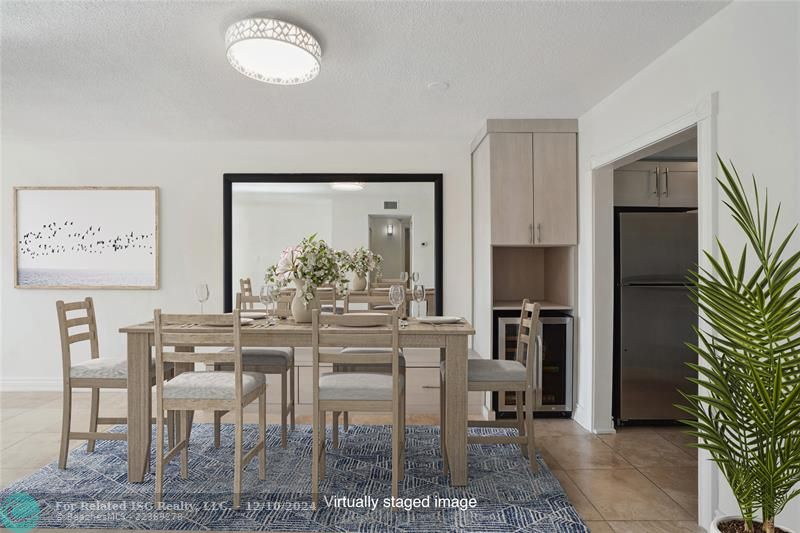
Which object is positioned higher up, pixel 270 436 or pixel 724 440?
pixel 724 440

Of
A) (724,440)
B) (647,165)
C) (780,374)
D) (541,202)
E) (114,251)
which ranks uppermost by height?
(647,165)

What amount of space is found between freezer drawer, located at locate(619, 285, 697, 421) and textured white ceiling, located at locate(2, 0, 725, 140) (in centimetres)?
155

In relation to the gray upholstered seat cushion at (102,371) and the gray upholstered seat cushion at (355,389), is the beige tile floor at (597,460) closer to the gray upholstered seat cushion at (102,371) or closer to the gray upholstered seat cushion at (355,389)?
the gray upholstered seat cushion at (102,371)

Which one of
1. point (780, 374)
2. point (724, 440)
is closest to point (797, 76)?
point (780, 374)

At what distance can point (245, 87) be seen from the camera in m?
3.22

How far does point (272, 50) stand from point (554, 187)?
2.45 metres

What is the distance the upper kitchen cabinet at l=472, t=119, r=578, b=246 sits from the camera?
12.8ft

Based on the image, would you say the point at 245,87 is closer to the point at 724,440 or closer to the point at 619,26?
the point at 619,26

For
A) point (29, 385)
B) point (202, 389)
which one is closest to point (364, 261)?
point (202, 389)

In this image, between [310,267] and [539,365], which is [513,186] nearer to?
[539,365]

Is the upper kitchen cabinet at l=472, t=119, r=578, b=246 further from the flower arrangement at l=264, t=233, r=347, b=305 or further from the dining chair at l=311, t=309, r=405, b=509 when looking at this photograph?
the dining chair at l=311, t=309, r=405, b=509

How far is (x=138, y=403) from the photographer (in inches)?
105

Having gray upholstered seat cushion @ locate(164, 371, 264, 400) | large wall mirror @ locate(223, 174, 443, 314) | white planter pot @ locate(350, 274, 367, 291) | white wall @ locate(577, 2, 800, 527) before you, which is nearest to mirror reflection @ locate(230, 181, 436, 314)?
large wall mirror @ locate(223, 174, 443, 314)

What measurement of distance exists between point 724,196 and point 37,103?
444 centimetres
